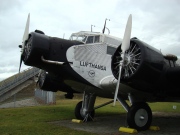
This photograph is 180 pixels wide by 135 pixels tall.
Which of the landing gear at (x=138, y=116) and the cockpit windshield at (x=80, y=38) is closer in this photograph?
the landing gear at (x=138, y=116)

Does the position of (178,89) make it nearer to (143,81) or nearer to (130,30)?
(143,81)

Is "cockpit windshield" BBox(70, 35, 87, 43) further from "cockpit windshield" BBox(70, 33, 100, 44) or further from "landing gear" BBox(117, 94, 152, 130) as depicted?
"landing gear" BBox(117, 94, 152, 130)

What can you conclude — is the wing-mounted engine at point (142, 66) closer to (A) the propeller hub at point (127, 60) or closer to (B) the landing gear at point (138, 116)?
(A) the propeller hub at point (127, 60)

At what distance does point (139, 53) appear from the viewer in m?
8.39

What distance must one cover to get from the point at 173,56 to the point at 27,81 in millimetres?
32766

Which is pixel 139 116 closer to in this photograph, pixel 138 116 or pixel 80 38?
pixel 138 116

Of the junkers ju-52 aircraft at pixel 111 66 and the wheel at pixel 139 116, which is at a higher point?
the junkers ju-52 aircraft at pixel 111 66

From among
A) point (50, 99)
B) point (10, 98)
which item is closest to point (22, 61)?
point (50, 99)

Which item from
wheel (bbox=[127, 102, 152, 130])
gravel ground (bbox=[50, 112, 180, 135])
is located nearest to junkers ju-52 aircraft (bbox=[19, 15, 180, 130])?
wheel (bbox=[127, 102, 152, 130])

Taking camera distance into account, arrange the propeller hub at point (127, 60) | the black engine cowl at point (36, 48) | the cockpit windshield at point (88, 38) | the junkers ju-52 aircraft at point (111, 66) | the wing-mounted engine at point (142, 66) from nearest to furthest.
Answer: the wing-mounted engine at point (142, 66), the junkers ju-52 aircraft at point (111, 66), the propeller hub at point (127, 60), the black engine cowl at point (36, 48), the cockpit windshield at point (88, 38)

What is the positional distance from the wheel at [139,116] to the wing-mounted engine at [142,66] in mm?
739

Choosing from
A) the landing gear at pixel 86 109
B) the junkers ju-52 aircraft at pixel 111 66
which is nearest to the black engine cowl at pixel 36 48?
the junkers ju-52 aircraft at pixel 111 66

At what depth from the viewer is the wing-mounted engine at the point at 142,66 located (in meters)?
8.16

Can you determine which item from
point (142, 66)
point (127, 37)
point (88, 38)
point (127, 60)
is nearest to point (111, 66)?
point (127, 60)
